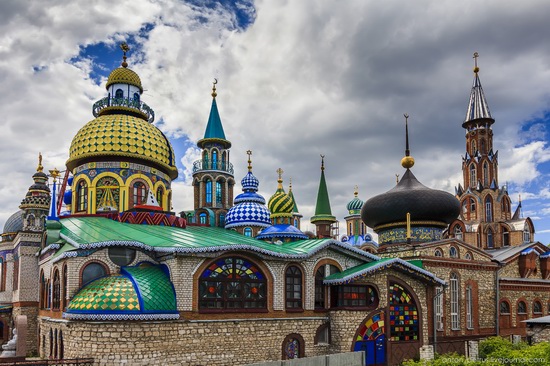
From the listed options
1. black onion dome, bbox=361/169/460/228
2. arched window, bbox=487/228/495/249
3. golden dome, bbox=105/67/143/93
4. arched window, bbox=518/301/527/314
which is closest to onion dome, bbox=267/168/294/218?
black onion dome, bbox=361/169/460/228

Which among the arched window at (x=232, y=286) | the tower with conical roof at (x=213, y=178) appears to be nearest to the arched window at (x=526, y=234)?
the tower with conical roof at (x=213, y=178)

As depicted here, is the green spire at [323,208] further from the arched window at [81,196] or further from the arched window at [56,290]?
the arched window at [56,290]

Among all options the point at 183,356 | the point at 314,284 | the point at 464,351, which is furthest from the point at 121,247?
the point at 464,351

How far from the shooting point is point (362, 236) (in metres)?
56.5

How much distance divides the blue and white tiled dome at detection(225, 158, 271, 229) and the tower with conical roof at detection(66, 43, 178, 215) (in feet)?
14.1

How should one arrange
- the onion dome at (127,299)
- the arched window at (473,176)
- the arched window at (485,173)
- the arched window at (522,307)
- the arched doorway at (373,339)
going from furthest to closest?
the arched window at (473,176) → the arched window at (485,173) → the arched window at (522,307) → the arched doorway at (373,339) → the onion dome at (127,299)

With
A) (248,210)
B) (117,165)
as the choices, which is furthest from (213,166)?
(117,165)

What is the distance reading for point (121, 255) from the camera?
19375 millimetres

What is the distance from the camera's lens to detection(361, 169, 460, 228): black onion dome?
28156 millimetres

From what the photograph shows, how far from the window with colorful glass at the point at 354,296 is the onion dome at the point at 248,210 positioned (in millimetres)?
9667

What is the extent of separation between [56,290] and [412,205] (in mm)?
17277

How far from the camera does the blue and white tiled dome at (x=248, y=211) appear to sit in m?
30.8

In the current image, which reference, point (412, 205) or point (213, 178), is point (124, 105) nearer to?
point (213, 178)

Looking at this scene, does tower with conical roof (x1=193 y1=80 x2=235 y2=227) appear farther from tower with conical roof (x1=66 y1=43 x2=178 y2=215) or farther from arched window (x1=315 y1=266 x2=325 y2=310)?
→ arched window (x1=315 y1=266 x2=325 y2=310)
